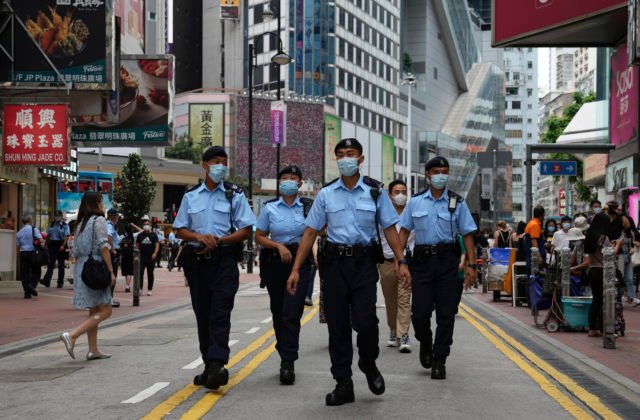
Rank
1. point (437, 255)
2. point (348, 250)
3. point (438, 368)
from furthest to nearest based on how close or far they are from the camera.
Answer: point (437, 255) → point (438, 368) → point (348, 250)

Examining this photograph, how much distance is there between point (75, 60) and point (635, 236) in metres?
14.7

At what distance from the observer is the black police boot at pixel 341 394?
7227mm

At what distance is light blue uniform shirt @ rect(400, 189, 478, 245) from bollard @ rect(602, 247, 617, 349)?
126 inches

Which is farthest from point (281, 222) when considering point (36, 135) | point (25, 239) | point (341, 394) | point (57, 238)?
point (57, 238)

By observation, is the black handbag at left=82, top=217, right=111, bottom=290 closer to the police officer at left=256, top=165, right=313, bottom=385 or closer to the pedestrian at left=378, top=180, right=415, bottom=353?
the police officer at left=256, top=165, right=313, bottom=385

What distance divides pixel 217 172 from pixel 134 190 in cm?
5829

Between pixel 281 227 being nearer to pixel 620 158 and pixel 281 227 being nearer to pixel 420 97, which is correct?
pixel 620 158

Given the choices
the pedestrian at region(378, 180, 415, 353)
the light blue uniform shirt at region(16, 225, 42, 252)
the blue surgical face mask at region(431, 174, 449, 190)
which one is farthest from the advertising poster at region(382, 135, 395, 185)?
the blue surgical face mask at region(431, 174, 449, 190)

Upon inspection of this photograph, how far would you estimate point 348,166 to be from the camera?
745 centimetres

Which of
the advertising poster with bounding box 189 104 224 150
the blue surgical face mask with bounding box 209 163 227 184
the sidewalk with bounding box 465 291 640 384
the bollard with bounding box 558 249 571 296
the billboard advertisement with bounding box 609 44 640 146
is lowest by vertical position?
the sidewalk with bounding box 465 291 640 384

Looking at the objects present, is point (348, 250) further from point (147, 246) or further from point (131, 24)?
point (131, 24)

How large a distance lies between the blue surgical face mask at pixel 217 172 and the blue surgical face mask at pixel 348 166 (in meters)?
1.15

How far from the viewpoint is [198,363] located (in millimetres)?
9922

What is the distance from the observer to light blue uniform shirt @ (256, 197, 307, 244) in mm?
9039
